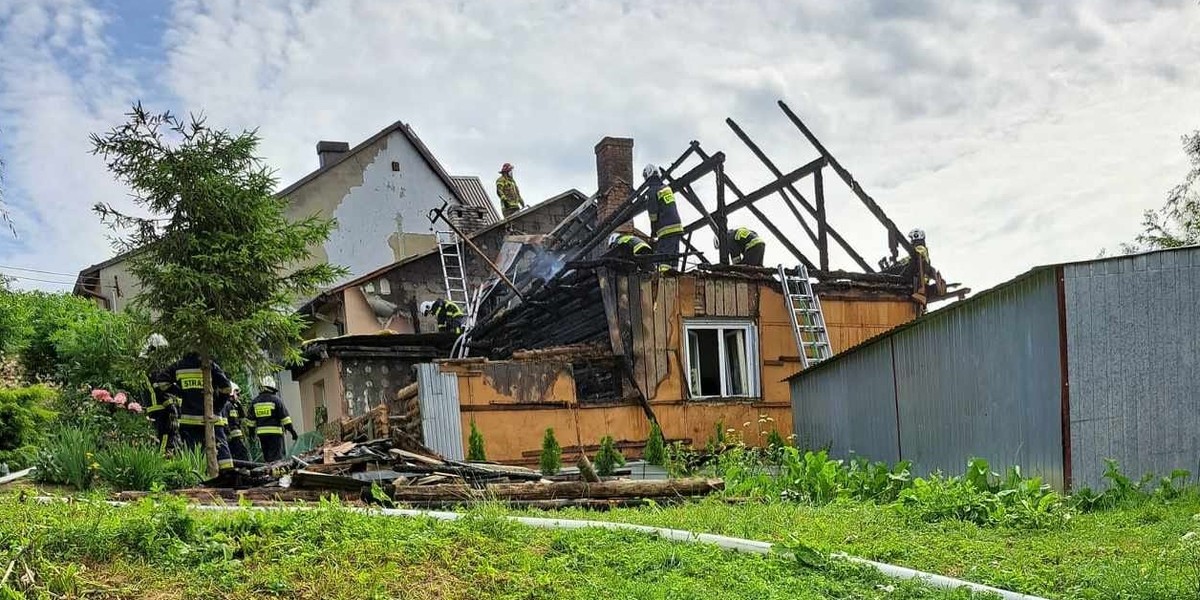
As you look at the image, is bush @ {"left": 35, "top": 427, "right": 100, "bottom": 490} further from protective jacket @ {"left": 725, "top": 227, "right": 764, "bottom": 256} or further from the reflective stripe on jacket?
protective jacket @ {"left": 725, "top": 227, "right": 764, "bottom": 256}

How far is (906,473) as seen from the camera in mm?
9141

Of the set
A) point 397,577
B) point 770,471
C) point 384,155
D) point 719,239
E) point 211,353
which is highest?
point 384,155

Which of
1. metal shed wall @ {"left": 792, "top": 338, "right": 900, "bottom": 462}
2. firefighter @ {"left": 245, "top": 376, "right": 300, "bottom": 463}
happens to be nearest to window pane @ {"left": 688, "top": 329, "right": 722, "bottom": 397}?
metal shed wall @ {"left": 792, "top": 338, "right": 900, "bottom": 462}

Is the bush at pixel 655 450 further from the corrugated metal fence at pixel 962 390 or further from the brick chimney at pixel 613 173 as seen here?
the brick chimney at pixel 613 173

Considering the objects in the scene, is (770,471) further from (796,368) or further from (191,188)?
(191,188)

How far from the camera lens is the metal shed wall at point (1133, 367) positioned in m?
8.05

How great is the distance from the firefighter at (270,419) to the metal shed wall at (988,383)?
8.12 metres

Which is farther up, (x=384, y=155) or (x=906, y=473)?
(x=384, y=155)

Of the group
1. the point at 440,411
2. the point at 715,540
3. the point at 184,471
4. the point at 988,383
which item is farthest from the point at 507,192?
the point at 715,540

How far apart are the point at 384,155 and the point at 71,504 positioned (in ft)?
73.4

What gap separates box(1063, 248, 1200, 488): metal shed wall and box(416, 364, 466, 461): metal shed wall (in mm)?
7701

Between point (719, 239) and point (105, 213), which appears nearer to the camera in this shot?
point (105, 213)

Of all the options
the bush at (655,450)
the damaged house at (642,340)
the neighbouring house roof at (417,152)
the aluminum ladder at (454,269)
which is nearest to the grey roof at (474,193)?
the neighbouring house roof at (417,152)

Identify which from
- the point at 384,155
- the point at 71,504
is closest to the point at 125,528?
the point at 71,504
